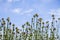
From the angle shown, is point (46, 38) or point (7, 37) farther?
point (46, 38)

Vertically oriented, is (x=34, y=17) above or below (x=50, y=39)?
above

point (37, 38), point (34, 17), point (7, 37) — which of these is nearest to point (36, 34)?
point (37, 38)

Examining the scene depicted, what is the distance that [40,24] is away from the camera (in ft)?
26.3

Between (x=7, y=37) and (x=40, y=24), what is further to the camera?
(x=40, y=24)

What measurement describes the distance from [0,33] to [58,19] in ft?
7.63

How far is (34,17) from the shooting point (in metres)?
7.80

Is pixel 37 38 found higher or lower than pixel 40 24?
lower

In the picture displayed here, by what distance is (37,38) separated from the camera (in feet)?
25.5

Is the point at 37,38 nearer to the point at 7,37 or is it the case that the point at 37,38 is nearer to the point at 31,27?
the point at 31,27

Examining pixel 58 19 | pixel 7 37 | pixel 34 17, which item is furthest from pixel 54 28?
pixel 7 37

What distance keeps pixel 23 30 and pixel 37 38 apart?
644mm

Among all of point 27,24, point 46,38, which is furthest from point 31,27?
point 46,38

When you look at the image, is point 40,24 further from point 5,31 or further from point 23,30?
point 5,31

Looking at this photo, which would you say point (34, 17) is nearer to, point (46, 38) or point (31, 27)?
point (31, 27)
